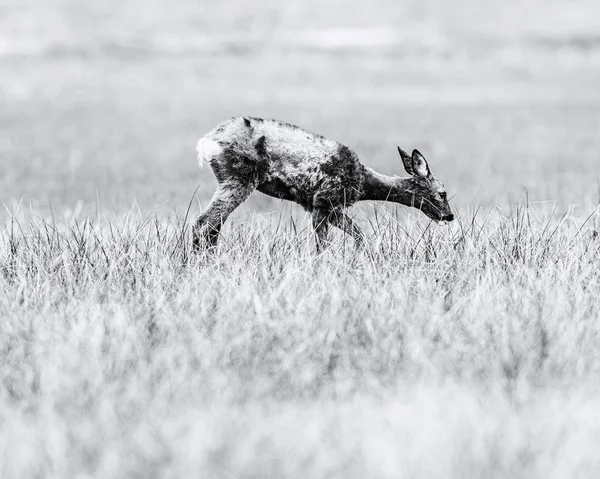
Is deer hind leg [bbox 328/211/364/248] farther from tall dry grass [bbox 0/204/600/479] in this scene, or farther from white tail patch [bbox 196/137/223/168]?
white tail patch [bbox 196/137/223/168]

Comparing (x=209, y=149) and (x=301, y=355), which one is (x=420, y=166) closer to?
(x=209, y=149)

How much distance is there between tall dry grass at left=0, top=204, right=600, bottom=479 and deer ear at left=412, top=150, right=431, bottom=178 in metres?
0.32

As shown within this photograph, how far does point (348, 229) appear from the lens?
4934mm


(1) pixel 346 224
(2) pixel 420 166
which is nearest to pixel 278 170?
(1) pixel 346 224

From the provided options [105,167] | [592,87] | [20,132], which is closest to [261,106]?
[20,132]

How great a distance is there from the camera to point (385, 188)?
516 centimetres

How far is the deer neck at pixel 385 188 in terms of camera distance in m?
5.11

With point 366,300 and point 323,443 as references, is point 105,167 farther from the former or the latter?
point 323,443

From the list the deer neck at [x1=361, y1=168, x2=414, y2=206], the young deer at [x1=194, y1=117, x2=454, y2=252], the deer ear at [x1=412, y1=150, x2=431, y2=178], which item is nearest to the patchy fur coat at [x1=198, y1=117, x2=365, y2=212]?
the young deer at [x1=194, y1=117, x2=454, y2=252]

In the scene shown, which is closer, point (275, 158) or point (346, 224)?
point (275, 158)

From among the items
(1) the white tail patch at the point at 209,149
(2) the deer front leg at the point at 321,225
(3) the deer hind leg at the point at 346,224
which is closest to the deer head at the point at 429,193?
(3) the deer hind leg at the point at 346,224

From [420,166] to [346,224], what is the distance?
0.56 meters

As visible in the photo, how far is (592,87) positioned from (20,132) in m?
13.9

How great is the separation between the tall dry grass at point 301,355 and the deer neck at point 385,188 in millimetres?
154
